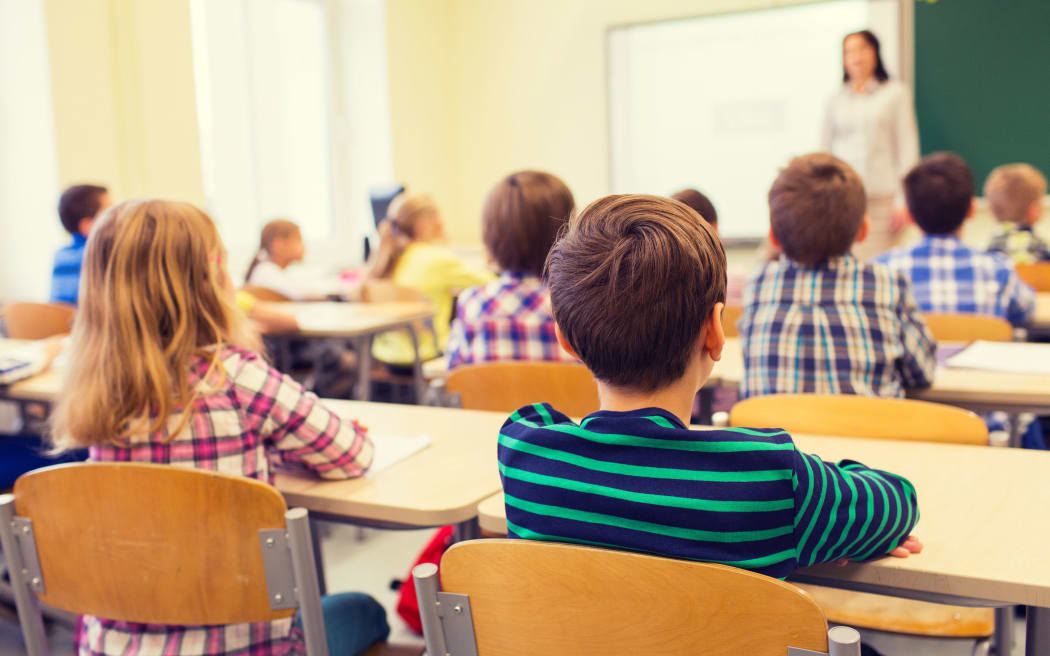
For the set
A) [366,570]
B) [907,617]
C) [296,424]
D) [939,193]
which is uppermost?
[939,193]

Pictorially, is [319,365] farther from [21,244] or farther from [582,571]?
[582,571]

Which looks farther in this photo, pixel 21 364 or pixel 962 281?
pixel 962 281

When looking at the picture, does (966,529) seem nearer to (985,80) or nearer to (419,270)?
(419,270)

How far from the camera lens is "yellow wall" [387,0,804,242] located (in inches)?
238

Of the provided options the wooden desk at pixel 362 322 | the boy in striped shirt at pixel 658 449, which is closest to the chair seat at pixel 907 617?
the boy in striped shirt at pixel 658 449

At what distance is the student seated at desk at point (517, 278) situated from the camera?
7.38 ft

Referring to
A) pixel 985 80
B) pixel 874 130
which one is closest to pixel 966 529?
pixel 874 130

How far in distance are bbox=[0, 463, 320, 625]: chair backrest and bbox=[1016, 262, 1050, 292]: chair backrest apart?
3169mm

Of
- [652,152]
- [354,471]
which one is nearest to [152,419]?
[354,471]

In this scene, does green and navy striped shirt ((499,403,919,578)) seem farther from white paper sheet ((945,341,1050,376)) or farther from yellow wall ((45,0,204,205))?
yellow wall ((45,0,204,205))

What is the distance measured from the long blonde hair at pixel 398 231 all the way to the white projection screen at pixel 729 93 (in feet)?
7.37

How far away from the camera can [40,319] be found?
3371 mm

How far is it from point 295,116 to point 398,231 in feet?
6.68

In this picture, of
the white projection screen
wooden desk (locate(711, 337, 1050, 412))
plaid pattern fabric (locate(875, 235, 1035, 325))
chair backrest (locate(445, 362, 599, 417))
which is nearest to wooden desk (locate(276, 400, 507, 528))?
→ chair backrest (locate(445, 362, 599, 417))
